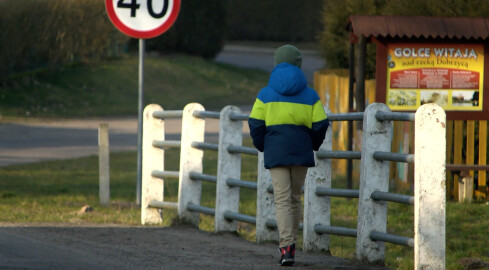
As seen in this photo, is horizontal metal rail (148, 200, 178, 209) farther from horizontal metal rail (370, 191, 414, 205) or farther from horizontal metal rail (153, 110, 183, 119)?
horizontal metal rail (370, 191, 414, 205)

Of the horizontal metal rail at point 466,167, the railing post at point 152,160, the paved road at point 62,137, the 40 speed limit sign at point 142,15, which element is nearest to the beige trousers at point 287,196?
the railing post at point 152,160

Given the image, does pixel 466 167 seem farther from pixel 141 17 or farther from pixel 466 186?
pixel 141 17

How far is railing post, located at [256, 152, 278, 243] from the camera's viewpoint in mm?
8820

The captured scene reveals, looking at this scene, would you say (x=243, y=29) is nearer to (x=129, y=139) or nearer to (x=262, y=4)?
(x=262, y=4)

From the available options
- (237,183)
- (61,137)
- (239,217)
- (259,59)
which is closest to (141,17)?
(237,183)

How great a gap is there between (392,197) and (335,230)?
0.93m

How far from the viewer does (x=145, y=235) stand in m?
9.38

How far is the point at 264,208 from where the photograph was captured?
8.88m

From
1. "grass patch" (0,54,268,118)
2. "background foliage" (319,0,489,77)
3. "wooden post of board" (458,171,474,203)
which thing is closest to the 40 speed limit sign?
"background foliage" (319,0,489,77)

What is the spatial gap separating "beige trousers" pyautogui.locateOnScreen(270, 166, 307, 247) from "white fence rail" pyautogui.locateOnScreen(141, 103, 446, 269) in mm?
497

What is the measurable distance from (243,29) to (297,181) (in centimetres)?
6563

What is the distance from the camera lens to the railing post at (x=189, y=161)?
32.9ft

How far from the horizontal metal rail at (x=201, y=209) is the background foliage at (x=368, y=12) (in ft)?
13.2

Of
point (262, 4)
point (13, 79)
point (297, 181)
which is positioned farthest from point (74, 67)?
point (262, 4)
